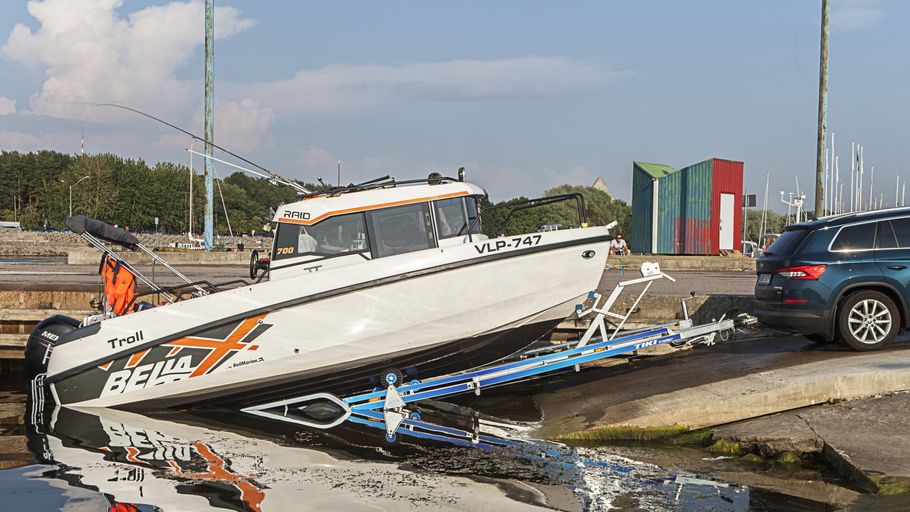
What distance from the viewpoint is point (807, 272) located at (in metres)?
9.59

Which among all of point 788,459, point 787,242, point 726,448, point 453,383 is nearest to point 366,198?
point 453,383

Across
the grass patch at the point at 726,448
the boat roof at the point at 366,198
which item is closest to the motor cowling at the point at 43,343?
the boat roof at the point at 366,198

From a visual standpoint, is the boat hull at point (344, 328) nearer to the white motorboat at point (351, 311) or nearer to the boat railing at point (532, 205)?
the white motorboat at point (351, 311)

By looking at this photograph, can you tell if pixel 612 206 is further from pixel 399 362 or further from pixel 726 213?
pixel 399 362

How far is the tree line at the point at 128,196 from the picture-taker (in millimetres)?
81500

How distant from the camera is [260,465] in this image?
7.68m

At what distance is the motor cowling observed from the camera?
33.5ft

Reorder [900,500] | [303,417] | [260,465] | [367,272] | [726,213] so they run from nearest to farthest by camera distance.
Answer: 1. [900,500]
2. [260,465]
3. [367,272]
4. [303,417]
5. [726,213]

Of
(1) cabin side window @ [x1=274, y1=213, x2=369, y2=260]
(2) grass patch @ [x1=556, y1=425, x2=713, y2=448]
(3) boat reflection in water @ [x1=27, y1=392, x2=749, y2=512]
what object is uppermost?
(1) cabin side window @ [x1=274, y1=213, x2=369, y2=260]

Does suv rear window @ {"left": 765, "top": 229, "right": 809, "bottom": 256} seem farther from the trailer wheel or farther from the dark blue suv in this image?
the trailer wheel

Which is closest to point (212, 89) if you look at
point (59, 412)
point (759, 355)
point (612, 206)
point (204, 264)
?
point (204, 264)

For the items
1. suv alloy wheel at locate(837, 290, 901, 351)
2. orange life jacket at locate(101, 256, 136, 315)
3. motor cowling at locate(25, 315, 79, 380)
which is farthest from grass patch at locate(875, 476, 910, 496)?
motor cowling at locate(25, 315, 79, 380)

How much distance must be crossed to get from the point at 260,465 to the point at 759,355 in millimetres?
6027

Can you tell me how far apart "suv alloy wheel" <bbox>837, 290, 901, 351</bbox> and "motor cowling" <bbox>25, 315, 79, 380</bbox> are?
367 inches
